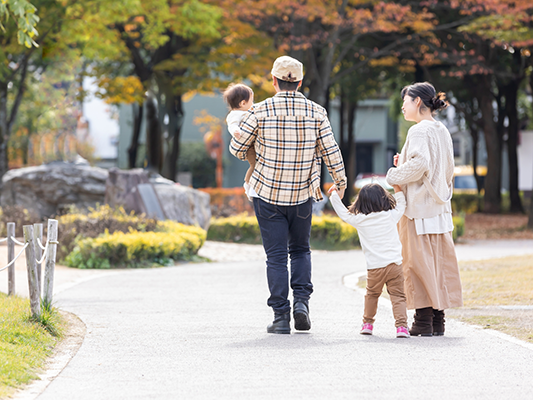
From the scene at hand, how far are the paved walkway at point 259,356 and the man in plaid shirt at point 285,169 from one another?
34 cm

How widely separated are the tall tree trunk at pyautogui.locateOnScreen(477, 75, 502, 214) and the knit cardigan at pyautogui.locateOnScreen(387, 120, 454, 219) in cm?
2069

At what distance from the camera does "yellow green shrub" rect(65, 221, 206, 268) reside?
10915 mm

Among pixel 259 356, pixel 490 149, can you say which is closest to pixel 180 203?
pixel 259 356

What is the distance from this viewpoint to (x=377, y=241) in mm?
5320

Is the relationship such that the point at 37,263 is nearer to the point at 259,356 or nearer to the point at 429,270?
the point at 259,356

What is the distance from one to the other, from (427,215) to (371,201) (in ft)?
1.34

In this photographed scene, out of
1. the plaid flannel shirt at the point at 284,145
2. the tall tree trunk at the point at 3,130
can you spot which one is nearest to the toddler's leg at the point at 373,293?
the plaid flannel shirt at the point at 284,145

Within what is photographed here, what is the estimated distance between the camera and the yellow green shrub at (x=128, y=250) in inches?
430

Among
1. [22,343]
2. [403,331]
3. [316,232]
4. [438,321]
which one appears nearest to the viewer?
Answer: [22,343]

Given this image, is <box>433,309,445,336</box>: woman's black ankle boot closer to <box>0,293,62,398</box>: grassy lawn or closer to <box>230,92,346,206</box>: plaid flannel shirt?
<box>230,92,346,206</box>: plaid flannel shirt

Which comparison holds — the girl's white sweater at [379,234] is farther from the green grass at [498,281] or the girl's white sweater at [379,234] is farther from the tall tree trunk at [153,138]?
the tall tree trunk at [153,138]

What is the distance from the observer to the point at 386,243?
17.4ft

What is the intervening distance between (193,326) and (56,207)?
467 inches

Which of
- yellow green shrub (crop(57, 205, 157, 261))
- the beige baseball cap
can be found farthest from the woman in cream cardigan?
yellow green shrub (crop(57, 205, 157, 261))
